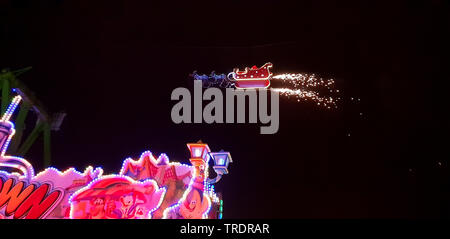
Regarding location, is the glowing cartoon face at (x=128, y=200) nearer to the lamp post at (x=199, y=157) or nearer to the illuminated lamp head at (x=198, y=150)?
the lamp post at (x=199, y=157)

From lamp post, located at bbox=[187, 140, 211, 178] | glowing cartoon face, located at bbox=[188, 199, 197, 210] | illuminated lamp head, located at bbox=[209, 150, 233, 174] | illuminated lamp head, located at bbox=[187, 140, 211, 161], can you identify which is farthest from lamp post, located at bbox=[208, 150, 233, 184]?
glowing cartoon face, located at bbox=[188, 199, 197, 210]

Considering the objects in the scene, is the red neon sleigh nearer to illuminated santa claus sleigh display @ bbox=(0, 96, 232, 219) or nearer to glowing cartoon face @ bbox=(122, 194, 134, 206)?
illuminated santa claus sleigh display @ bbox=(0, 96, 232, 219)

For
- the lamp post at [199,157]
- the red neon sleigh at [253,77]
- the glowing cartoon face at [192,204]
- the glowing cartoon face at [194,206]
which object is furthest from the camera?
the red neon sleigh at [253,77]

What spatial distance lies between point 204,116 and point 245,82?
2086 millimetres

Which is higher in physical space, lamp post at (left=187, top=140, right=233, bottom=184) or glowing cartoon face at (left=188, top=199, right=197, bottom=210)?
lamp post at (left=187, top=140, right=233, bottom=184)

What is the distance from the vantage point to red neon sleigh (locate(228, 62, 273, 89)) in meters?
13.0

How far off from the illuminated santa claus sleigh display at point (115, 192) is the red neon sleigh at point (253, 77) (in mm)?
2446

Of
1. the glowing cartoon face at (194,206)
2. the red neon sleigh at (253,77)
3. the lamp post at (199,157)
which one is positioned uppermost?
the red neon sleigh at (253,77)

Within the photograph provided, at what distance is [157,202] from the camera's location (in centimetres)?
1169

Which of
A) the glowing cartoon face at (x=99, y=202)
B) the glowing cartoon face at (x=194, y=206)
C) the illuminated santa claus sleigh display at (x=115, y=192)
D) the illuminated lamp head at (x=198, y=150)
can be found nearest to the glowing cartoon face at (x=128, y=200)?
the illuminated santa claus sleigh display at (x=115, y=192)

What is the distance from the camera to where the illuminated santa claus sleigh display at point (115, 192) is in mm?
11664

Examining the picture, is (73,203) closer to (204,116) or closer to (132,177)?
(132,177)

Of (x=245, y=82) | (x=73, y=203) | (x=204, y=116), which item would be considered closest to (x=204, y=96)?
(x=204, y=116)

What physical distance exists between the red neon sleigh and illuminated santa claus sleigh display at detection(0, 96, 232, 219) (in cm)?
245
